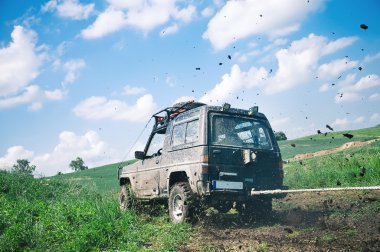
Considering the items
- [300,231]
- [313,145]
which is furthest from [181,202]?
[313,145]

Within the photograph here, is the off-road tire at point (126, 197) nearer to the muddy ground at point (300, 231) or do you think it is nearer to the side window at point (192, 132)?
the muddy ground at point (300, 231)

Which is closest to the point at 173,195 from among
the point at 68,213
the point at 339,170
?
the point at 68,213

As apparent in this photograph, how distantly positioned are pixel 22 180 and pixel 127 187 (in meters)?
12.1

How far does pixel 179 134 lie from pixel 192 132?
0.53 m

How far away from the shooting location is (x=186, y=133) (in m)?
6.54

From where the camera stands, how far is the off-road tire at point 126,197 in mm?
8398

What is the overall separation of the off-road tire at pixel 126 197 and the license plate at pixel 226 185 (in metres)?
3.31

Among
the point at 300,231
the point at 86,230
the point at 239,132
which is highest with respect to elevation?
the point at 239,132

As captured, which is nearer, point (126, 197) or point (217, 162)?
point (217, 162)

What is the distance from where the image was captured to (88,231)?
547cm

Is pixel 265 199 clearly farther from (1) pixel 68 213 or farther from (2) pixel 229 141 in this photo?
(1) pixel 68 213

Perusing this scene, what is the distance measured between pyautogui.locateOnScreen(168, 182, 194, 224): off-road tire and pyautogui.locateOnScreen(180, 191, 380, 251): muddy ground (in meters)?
0.33

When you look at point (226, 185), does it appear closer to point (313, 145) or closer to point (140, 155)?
point (140, 155)

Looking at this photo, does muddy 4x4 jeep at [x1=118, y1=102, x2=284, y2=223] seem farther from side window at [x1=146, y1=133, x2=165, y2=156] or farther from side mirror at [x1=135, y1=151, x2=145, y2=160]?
side mirror at [x1=135, y1=151, x2=145, y2=160]
